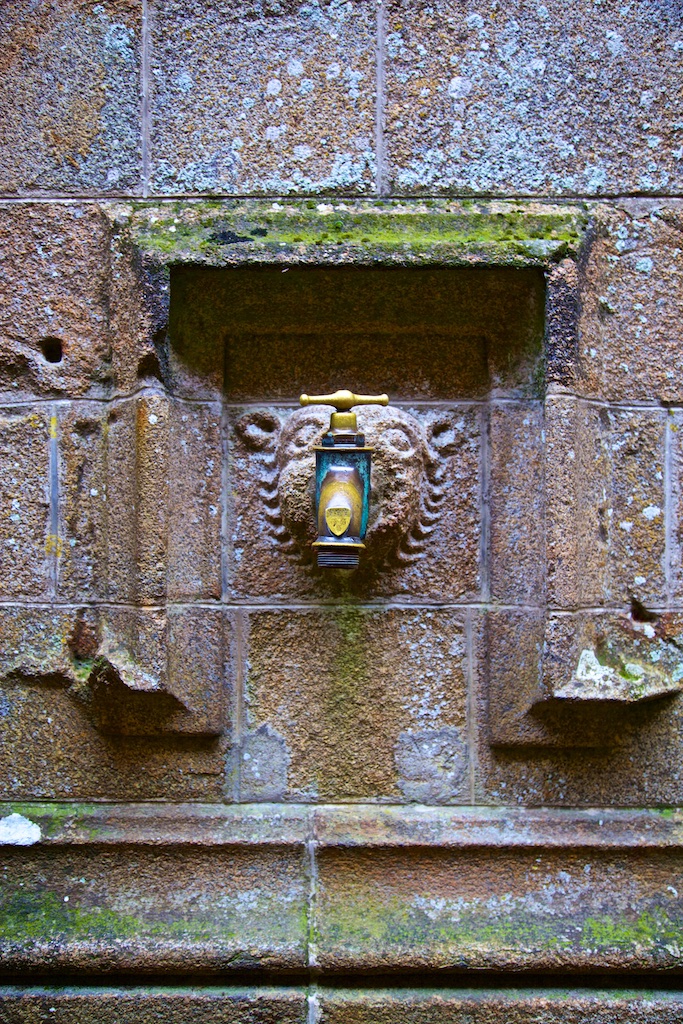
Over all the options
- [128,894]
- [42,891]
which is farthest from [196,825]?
[42,891]

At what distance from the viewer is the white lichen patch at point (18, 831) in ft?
6.43

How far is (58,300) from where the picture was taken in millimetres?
2029

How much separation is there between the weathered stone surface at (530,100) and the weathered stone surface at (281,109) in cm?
8

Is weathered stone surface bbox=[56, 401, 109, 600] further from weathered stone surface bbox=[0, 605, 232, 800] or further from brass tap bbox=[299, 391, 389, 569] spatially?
brass tap bbox=[299, 391, 389, 569]

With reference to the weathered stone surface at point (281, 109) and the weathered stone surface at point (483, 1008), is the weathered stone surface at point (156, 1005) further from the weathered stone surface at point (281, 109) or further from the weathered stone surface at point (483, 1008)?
the weathered stone surface at point (281, 109)

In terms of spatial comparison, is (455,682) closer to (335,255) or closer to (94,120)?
(335,255)

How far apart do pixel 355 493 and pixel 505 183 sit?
831 millimetres

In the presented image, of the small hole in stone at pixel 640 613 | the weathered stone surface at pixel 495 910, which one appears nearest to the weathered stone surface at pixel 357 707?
the weathered stone surface at pixel 495 910

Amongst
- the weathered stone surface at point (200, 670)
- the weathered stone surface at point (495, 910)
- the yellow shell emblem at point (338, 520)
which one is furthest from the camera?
the weathered stone surface at point (200, 670)

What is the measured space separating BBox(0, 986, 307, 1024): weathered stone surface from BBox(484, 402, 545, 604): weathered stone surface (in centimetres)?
101

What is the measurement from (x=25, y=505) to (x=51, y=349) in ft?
1.22

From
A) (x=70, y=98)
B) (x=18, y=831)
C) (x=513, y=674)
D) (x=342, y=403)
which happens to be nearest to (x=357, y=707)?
(x=513, y=674)

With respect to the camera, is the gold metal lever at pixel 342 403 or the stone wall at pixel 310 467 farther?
the stone wall at pixel 310 467

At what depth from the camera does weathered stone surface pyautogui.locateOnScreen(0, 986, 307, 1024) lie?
188cm
